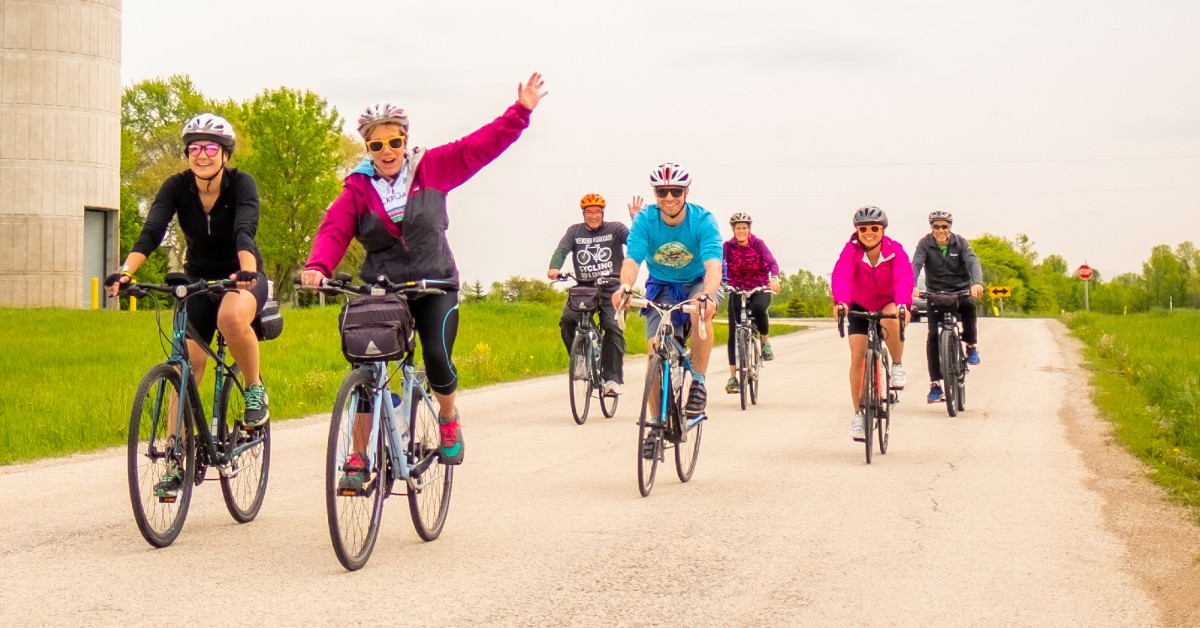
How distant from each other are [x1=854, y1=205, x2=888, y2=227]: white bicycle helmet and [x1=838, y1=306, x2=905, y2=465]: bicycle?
821 millimetres

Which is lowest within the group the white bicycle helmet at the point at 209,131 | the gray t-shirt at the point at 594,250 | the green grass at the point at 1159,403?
the green grass at the point at 1159,403

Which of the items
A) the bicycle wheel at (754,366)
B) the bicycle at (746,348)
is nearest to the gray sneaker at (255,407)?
the bicycle at (746,348)

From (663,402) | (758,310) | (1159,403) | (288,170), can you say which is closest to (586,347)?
(758,310)

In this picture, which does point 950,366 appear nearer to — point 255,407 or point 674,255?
point 674,255

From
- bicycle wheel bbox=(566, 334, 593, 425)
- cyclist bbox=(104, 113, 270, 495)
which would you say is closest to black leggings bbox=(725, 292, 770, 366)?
bicycle wheel bbox=(566, 334, 593, 425)

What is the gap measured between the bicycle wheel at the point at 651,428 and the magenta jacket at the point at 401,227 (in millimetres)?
2098

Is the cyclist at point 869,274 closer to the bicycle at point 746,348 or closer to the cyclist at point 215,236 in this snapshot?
Answer: the bicycle at point 746,348

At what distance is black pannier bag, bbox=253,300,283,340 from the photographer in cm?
721

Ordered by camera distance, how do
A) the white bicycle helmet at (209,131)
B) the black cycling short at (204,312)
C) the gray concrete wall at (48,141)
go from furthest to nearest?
Answer: the gray concrete wall at (48,141), the black cycling short at (204,312), the white bicycle helmet at (209,131)

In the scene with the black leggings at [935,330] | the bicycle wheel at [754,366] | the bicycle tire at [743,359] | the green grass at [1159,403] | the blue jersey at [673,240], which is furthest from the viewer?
the bicycle wheel at [754,366]

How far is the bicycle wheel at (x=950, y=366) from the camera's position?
44.7 feet

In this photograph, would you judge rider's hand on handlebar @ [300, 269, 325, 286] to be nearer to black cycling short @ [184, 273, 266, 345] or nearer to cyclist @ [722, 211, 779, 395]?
black cycling short @ [184, 273, 266, 345]

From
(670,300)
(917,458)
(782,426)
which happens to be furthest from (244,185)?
(782,426)

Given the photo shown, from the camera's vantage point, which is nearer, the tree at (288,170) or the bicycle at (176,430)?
the bicycle at (176,430)
